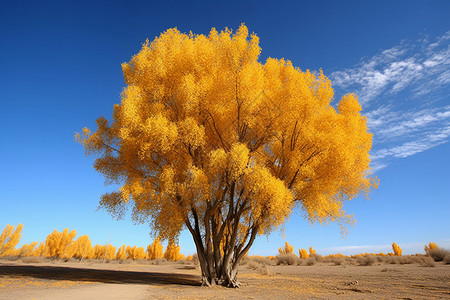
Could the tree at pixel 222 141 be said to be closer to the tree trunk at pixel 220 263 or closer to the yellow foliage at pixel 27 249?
the tree trunk at pixel 220 263

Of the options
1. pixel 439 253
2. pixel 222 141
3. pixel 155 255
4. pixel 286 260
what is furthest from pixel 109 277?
pixel 155 255

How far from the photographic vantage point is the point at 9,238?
5234 centimetres

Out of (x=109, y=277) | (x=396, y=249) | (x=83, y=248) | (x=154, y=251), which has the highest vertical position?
(x=83, y=248)

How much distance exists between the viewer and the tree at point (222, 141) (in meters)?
11.4

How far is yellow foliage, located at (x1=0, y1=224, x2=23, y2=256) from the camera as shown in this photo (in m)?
51.7

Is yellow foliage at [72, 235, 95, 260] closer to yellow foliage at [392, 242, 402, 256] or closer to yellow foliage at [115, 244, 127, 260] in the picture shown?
yellow foliage at [115, 244, 127, 260]

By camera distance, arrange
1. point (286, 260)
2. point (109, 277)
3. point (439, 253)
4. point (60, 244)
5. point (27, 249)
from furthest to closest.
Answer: point (27, 249), point (60, 244), point (286, 260), point (439, 253), point (109, 277)

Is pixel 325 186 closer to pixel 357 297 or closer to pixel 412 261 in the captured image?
pixel 357 297

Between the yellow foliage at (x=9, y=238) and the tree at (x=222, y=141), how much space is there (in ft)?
177

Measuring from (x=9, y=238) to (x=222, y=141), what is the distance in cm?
6089

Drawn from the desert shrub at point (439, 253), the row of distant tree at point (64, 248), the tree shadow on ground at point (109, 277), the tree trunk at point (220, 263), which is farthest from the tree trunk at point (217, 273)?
the row of distant tree at point (64, 248)

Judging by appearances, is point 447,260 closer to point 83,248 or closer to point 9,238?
point 83,248

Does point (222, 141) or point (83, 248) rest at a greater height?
point (222, 141)

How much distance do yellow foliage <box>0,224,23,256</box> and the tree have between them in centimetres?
5401
